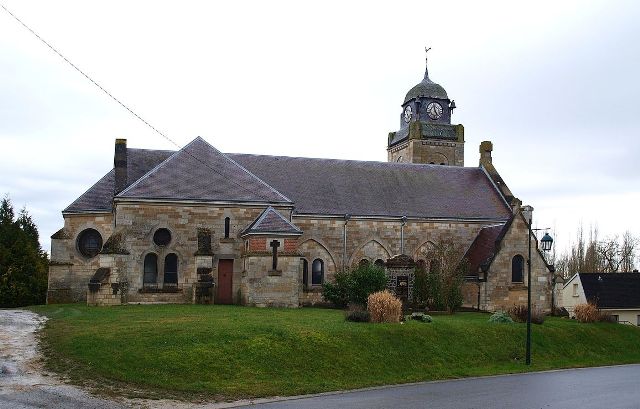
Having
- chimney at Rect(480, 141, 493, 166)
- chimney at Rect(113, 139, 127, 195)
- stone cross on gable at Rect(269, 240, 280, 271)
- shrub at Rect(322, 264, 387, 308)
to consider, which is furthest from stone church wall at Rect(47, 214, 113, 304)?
chimney at Rect(480, 141, 493, 166)

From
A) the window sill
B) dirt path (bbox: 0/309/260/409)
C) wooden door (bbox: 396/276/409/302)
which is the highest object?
wooden door (bbox: 396/276/409/302)

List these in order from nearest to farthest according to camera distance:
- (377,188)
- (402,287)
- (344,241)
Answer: (402,287)
(344,241)
(377,188)

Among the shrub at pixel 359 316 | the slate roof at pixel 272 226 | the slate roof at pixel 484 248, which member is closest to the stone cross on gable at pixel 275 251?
the slate roof at pixel 272 226

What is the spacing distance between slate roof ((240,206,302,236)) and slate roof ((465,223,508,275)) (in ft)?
37.3

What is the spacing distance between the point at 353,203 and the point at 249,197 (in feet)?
23.9

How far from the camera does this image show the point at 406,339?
76.2ft

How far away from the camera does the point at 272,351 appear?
1984 cm

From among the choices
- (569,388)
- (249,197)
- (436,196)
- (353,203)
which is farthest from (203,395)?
(436,196)

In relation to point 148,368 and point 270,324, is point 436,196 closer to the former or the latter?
point 270,324

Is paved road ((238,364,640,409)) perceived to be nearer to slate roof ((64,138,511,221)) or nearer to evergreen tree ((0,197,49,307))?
slate roof ((64,138,511,221))

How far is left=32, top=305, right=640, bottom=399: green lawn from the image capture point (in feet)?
57.7

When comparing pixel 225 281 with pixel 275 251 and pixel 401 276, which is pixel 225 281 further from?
pixel 401 276

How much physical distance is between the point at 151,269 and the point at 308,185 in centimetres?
1103

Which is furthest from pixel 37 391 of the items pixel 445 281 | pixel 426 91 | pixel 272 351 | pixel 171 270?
pixel 426 91
